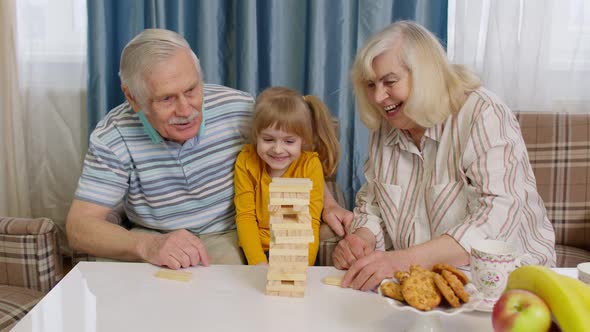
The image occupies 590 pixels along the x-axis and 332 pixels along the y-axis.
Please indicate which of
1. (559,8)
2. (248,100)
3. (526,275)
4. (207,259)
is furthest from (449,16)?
(526,275)

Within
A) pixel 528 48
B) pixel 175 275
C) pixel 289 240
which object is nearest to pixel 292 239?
pixel 289 240

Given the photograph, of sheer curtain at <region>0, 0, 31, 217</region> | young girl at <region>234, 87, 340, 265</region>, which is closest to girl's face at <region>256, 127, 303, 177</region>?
young girl at <region>234, 87, 340, 265</region>

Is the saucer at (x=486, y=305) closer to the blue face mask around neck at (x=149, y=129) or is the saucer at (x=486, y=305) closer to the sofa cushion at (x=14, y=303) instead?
the blue face mask around neck at (x=149, y=129)

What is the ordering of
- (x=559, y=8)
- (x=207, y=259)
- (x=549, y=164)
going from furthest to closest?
(x=559, y=8) < (x=549, y=164) < (x=207, y=259)

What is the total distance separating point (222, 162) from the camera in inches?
78.1

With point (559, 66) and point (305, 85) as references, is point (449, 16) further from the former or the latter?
point (305, 85)

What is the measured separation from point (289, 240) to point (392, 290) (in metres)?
0.29

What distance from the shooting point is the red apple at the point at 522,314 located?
2.91ft

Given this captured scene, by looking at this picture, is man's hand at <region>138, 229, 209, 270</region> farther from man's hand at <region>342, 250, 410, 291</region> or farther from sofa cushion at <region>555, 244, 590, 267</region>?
sofa cushion at <region>555, 244, 590, 267</region>

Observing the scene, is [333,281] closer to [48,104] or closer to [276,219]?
[276,219]

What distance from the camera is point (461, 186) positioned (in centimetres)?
164

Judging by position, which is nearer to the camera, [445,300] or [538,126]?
[445,300]

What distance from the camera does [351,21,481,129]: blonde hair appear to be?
5.18 ft

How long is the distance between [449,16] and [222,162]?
1.31 metres
